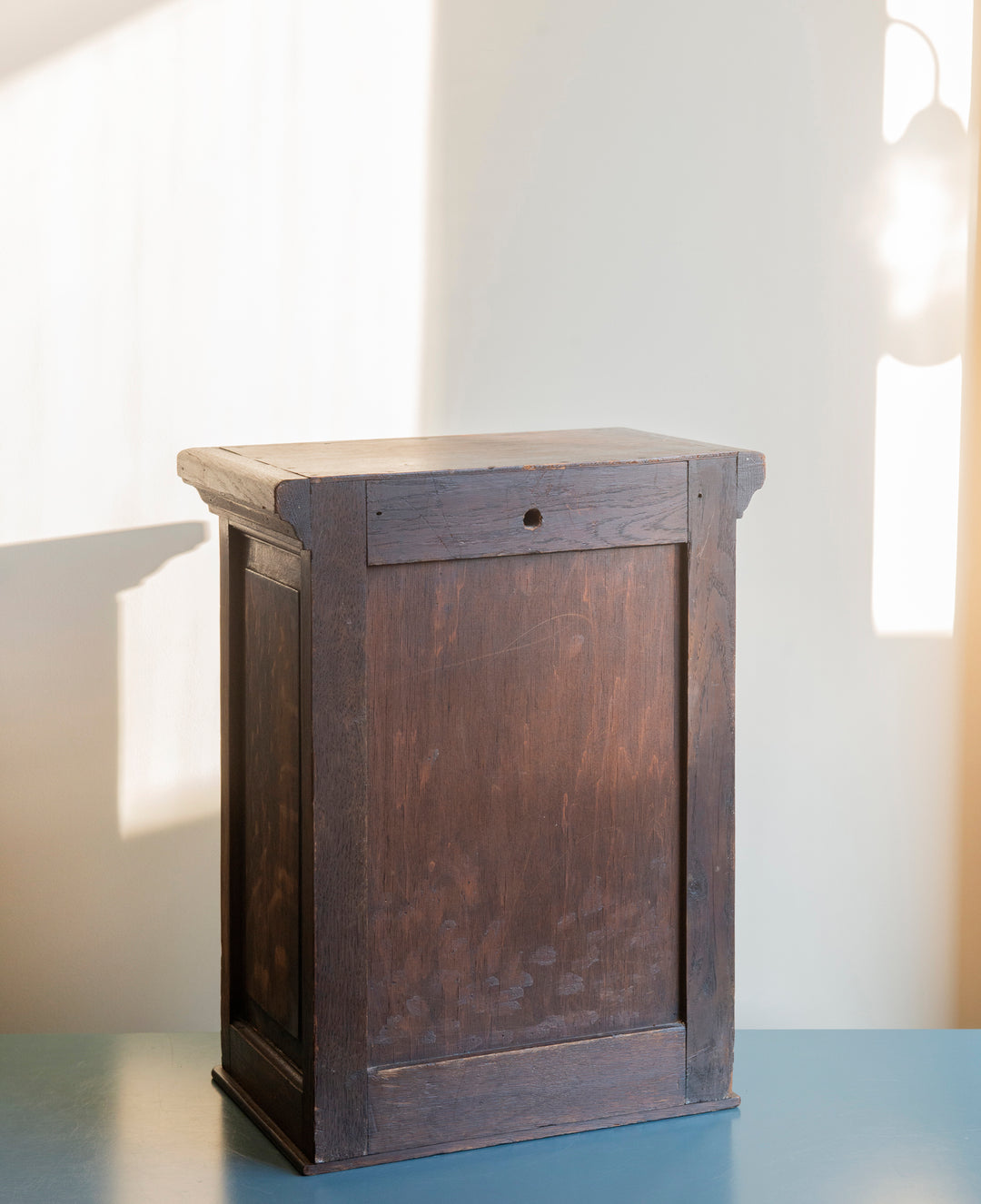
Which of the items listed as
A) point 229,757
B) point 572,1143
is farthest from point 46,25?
point 572,1143

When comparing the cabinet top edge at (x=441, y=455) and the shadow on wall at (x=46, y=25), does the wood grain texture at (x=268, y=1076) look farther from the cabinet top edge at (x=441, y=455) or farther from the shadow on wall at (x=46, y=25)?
the shadow on wall at (x=46, y=25)

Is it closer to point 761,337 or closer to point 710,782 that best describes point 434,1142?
point 710,782

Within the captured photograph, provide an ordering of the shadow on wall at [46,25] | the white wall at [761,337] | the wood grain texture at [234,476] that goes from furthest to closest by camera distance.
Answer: the white wall at [761,337] < the shadow on wall at [46,25] < the wood grain texture at [234,476]

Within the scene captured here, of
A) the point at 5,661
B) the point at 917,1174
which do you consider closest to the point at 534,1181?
the point at 917,1174

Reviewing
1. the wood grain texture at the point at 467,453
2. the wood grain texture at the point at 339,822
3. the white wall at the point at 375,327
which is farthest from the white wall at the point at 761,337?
the wood grain texture at the point at 339,822

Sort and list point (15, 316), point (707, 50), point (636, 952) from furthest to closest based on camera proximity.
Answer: point (707, 50) < point (15, 316) < point (636, 952)

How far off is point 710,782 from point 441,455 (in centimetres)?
49

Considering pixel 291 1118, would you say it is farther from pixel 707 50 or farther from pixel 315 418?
pixel 707 50

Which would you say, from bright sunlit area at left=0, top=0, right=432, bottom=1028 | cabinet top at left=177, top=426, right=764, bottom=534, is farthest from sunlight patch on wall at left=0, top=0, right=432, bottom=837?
cabinet top at left=177, top=426, right=764, bottom=534

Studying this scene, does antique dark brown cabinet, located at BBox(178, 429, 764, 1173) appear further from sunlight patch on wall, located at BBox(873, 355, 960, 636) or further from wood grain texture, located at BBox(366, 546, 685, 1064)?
sunlight patch on wall, located at BBox(873, 355, 960, 636)

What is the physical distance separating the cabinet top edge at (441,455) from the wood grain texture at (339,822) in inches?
3.1

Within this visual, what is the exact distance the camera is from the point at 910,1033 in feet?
6.59

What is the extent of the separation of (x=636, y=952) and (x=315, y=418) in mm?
993

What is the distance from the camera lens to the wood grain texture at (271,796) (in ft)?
5.46
